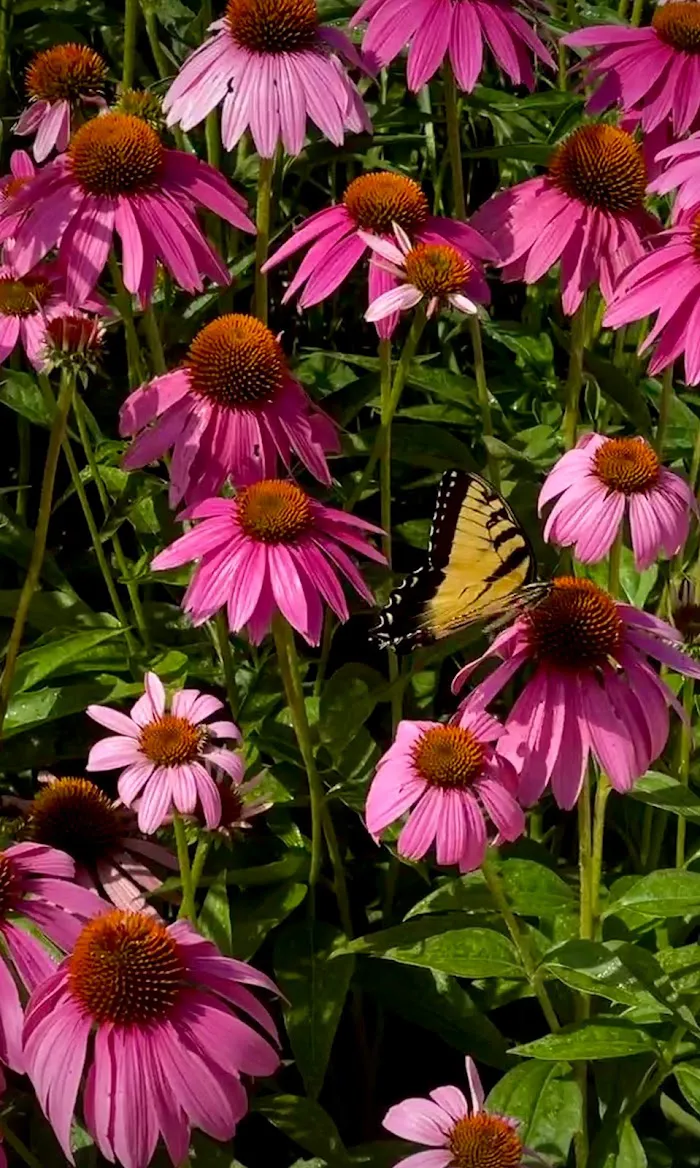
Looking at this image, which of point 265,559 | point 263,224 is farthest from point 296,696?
point 263,224

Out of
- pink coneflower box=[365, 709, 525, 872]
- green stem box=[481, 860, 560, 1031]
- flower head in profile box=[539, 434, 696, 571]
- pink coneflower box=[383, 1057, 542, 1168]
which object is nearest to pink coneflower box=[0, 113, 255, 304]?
flower head in profile box=[539, 434, 696, 571]

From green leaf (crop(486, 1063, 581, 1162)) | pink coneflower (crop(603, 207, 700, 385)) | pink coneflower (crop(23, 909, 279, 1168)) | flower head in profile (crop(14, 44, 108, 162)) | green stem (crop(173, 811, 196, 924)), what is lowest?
green leaf (crop(486, 1063, 581, 1162))

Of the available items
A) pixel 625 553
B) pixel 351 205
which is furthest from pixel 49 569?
pixel 625 553

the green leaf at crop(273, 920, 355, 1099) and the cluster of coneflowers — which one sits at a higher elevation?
the cluster of coneflowers

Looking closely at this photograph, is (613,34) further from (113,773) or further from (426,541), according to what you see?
(113,773)

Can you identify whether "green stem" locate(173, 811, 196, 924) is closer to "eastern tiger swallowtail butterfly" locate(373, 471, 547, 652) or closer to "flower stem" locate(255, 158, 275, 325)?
"eastern tiger swallowtail butterfly" locate(373, 471, 547, 652)
